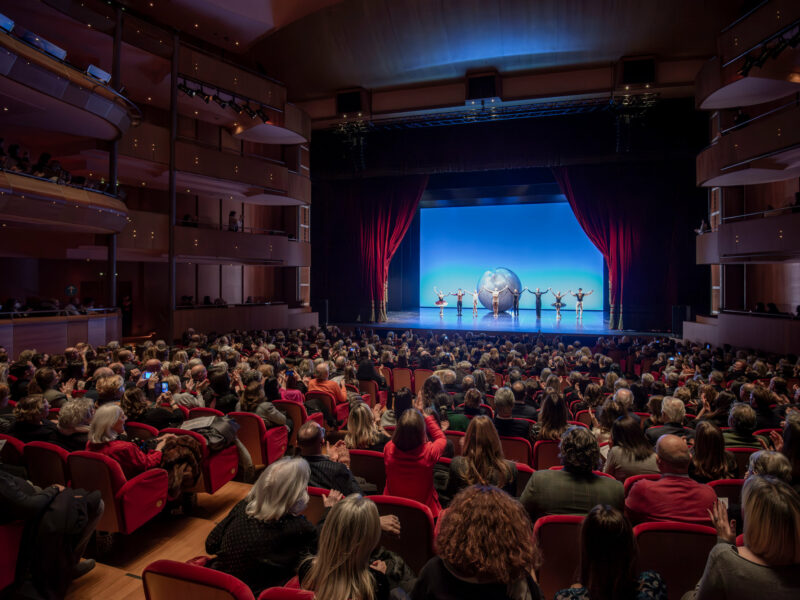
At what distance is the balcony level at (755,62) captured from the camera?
8.84 meters

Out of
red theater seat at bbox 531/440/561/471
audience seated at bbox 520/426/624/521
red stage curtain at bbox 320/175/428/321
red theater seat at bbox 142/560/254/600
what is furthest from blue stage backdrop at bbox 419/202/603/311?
red theater seat at bbox 142/560/254/600

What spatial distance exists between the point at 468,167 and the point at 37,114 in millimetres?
11578

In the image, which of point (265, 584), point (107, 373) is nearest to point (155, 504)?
point (265, 584)

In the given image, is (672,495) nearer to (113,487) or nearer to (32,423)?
(113,487)

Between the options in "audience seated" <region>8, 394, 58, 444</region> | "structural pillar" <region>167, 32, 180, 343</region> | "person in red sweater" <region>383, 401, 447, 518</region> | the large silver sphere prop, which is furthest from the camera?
the large silver sphere prop

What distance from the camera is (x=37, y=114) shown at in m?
10.3

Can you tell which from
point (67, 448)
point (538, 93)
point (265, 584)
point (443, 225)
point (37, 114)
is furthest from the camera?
point (443, 225)

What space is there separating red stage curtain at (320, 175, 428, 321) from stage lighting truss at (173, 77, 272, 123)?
4.61 meters

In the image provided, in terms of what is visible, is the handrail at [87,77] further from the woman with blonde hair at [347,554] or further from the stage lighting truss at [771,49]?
the stage lighting truss at [771,49]

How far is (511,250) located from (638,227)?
17.6 ft

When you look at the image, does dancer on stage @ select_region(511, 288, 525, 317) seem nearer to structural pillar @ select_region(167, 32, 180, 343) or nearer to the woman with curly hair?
structural pillar @ select_region(167, 32, 180, 343)

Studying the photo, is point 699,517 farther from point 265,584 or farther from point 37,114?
point 37,114

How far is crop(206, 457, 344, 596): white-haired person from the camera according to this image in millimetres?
2002

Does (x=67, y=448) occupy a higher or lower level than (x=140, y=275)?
lower
